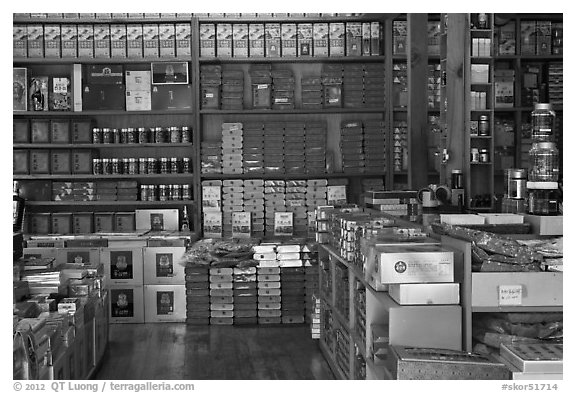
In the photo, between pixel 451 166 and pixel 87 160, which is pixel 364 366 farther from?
→ pixel 87 160

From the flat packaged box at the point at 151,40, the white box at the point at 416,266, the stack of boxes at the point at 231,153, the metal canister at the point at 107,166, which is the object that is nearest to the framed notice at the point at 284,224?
the stack of boxes at the point at 231,153

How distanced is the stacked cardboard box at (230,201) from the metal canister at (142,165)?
2.56 feet

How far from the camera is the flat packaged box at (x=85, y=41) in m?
7.92

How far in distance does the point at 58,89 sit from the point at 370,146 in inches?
124

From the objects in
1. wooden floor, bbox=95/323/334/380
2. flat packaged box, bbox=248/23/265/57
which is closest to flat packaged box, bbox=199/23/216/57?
flat packaged box, bbox=248/23/265/57

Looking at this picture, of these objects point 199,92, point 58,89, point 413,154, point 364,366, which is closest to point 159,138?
point 199,92

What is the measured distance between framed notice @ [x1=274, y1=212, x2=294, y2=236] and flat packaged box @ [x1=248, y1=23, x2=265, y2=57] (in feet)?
5.27

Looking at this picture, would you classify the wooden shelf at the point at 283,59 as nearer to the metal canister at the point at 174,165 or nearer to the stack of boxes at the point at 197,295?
the metal canister at the point at 174,165

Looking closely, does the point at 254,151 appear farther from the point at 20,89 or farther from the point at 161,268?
the point at 20,89

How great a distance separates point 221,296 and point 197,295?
0.21m

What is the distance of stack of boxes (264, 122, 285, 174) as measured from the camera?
7910 mm

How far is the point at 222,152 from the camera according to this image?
314 inches

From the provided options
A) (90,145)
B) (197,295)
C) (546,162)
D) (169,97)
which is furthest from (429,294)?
(90,145)

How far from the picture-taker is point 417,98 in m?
6.82
